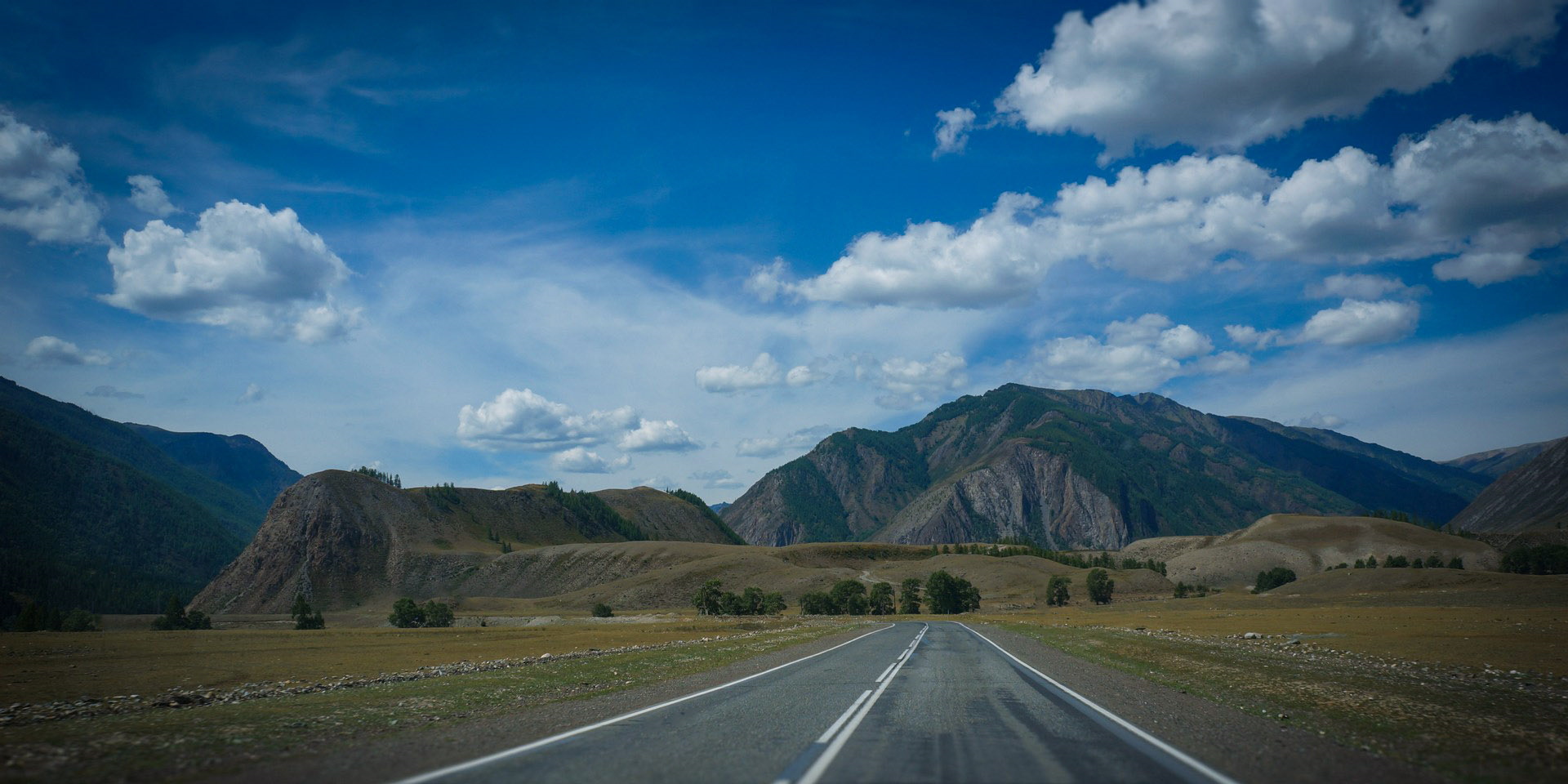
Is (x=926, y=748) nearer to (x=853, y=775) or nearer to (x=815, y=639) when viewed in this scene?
(x=853, y=775)

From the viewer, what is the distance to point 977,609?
131625mm

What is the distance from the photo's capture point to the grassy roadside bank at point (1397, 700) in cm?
1194

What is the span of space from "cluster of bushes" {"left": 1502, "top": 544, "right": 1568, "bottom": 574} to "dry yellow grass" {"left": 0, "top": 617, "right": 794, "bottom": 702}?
131m

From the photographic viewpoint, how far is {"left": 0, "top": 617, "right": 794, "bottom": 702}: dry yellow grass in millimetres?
33062

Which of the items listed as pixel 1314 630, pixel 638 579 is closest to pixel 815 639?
pixel 1314 630

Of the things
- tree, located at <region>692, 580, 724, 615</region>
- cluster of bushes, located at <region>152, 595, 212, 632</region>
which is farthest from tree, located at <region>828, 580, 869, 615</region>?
cluster of bushes, located at <region>152, 595, 212, 632</region>

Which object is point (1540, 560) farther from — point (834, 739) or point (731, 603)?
point (834, 739)

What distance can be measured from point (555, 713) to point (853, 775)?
8741 mm

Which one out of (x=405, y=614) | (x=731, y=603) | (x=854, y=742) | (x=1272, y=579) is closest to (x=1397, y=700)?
(x=854, y=742)

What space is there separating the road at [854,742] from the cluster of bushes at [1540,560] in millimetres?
151599

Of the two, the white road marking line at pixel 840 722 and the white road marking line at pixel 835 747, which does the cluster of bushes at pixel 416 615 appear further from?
the white road marking line at pixel 840 722

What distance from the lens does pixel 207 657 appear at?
167 feet

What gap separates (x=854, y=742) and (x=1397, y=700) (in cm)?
1491

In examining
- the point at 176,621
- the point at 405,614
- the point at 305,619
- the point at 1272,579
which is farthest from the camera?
the point at 1272,579
